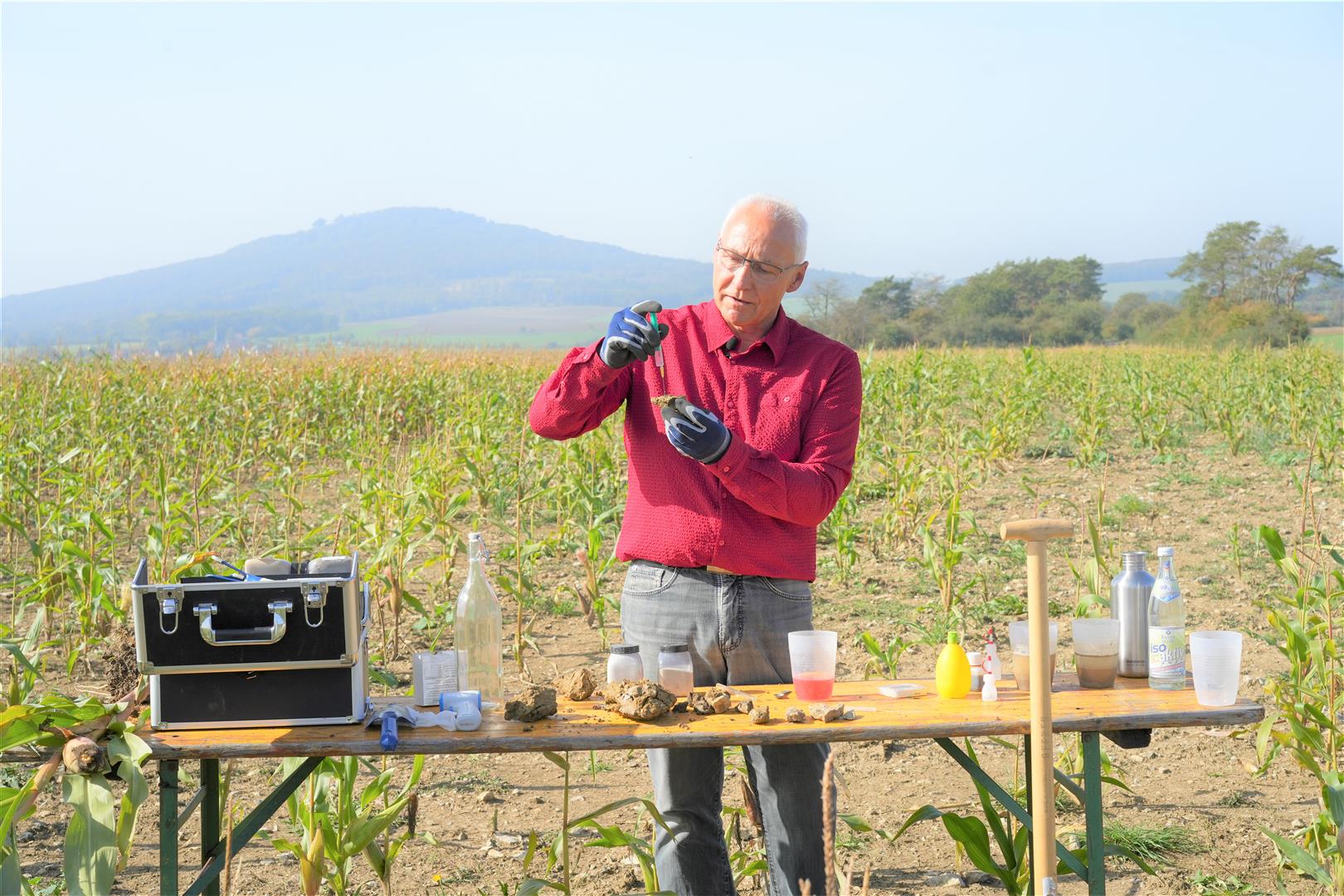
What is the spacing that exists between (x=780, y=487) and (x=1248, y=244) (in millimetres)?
77968

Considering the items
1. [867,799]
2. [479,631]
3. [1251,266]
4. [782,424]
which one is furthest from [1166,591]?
[1251,266]

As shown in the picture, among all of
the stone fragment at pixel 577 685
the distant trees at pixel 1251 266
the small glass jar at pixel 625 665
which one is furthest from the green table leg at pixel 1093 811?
the distant trees at pixel 1251 266

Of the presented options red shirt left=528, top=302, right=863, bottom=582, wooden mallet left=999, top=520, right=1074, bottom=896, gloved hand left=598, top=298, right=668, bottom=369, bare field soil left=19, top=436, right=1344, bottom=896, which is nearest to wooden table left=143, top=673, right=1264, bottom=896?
bare field soil left=19, top=436, right=1344, bottom=896

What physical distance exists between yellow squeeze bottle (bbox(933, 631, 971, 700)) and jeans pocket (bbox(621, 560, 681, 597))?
674 millimetres

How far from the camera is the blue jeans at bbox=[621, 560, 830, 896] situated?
2.90 meters

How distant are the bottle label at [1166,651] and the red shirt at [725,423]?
0.81 m

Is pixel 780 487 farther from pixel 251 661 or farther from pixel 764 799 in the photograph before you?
pixel 251 661

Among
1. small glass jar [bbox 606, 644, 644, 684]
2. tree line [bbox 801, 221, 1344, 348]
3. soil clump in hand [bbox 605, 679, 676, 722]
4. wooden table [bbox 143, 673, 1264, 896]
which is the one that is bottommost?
wooden table [bbox 143, 673, 1264, 896]

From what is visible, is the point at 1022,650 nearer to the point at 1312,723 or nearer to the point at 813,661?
the point at 813,661

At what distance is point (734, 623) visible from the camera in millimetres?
2920

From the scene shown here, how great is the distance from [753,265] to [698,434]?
50 centimetres

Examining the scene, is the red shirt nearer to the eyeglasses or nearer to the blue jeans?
the blue jeans

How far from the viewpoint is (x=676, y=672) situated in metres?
2.73

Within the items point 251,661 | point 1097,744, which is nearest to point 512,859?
point 251,661
